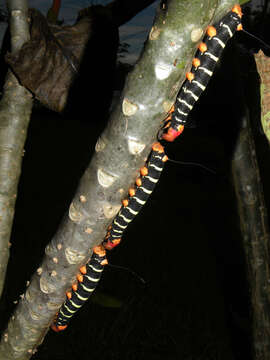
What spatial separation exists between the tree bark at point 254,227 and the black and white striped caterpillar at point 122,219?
319 mm

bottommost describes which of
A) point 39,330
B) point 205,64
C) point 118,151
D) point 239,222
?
point 39,330

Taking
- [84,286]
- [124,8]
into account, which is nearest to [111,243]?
[84,286]

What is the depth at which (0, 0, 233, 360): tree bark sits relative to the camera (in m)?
0.54

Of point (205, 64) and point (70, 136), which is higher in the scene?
point (205, 64)

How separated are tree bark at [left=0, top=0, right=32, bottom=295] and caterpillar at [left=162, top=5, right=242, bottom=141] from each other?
56 centimetres

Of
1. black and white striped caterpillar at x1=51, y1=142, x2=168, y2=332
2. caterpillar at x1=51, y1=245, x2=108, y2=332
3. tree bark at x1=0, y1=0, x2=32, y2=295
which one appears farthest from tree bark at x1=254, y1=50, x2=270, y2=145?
tree bark at x1=0, y1=0, x2=32, y2=295

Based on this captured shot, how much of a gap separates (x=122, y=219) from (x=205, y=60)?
0.38 meters

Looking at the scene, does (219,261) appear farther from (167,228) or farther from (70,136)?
(70,136)

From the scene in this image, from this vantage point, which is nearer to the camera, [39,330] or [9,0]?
[39,330]

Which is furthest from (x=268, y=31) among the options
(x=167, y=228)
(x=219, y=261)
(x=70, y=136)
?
(x=219, y=261)

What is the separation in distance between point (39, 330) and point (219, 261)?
57 cm

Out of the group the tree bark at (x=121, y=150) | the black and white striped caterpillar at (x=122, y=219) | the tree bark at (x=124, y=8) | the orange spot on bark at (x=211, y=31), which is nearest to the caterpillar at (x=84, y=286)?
the black and white striped caterpillar at (x=122, y=219)

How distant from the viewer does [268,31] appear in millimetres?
3334

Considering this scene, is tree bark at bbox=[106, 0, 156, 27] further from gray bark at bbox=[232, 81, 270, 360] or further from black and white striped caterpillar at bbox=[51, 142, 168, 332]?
black and white striped caterpillar at bbox=[51, 142, 168, 332]
